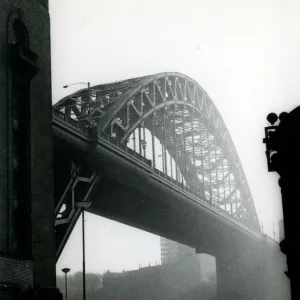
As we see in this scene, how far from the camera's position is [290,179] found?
17297 millimetres

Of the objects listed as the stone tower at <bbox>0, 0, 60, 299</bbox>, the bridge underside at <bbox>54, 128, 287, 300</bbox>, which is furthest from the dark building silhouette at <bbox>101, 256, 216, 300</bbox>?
the stone tower at <bbox>0, 0, 60, 299</bbox>

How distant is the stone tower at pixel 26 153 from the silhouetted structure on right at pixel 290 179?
12049 mm

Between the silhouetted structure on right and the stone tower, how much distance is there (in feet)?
39.5

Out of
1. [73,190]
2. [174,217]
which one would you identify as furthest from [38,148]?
[174,217]

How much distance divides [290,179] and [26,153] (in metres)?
14.2

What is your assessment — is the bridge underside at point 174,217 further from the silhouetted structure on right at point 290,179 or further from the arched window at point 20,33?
the silhouetted structure on right at point 290,179

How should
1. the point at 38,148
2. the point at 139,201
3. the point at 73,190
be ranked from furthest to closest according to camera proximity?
the point at 139,201 → the point at 73,190 → the point at 38,148

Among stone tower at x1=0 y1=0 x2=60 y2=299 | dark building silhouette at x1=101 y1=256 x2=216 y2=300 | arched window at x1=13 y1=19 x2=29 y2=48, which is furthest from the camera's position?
dark building silhouette at x1=101 y1=256 x2=216 y2=300

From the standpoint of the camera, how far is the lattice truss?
5069 centimetres

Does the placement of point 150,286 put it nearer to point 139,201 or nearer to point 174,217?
point 174,217

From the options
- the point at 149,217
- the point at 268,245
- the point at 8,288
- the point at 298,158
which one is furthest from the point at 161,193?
the point at 268,245

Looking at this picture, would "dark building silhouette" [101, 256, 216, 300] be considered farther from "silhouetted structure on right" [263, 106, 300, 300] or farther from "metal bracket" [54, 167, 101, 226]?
"silhouetted structure on right" [263, 106, 300, 300]

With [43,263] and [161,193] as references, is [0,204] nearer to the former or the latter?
[43,263]

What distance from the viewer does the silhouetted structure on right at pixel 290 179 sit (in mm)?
16812
